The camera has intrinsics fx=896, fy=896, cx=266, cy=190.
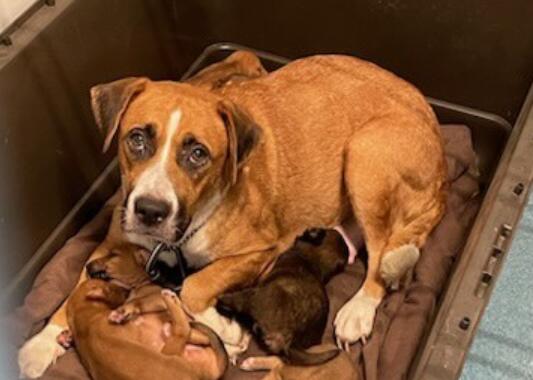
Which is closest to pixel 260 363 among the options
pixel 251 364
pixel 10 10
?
pixel 251 364

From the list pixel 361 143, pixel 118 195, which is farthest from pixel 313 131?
pixel 118 195

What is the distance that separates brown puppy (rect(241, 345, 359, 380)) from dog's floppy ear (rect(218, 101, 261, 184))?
0.52m

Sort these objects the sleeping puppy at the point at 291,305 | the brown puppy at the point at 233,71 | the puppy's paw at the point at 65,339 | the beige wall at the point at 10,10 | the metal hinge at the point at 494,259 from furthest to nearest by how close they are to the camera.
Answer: the brown puppy at the point at 233,71
the beige wall at the point at 10,10
the puppy's paw at the point at 65,339
the sleeping puppy at the point at 291,305
the metal hinge at the point at 494,259

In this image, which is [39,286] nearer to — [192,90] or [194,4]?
[192,90]

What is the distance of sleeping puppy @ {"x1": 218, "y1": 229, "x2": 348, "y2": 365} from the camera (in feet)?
7.66

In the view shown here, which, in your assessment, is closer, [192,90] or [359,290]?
[192,90]

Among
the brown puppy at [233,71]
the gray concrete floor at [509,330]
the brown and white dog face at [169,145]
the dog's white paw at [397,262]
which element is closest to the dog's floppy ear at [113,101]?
the brown and white dog face at [169,145]

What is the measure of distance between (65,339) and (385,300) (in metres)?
0.93

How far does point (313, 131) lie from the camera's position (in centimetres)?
261

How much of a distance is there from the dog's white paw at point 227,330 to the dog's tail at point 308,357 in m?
0.20

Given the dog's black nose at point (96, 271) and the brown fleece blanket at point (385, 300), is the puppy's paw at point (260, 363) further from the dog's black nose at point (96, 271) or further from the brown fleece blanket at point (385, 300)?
the dog's black nose at point (96, 271)

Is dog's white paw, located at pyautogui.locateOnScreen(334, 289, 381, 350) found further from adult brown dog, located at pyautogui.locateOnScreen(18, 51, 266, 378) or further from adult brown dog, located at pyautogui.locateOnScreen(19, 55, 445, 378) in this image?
adult brown dog, located at pyautogui.locateOnScreen(18, 51, 266, 378)

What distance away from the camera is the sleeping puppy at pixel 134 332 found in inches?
85.8

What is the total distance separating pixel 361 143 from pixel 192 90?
0.57 meters
